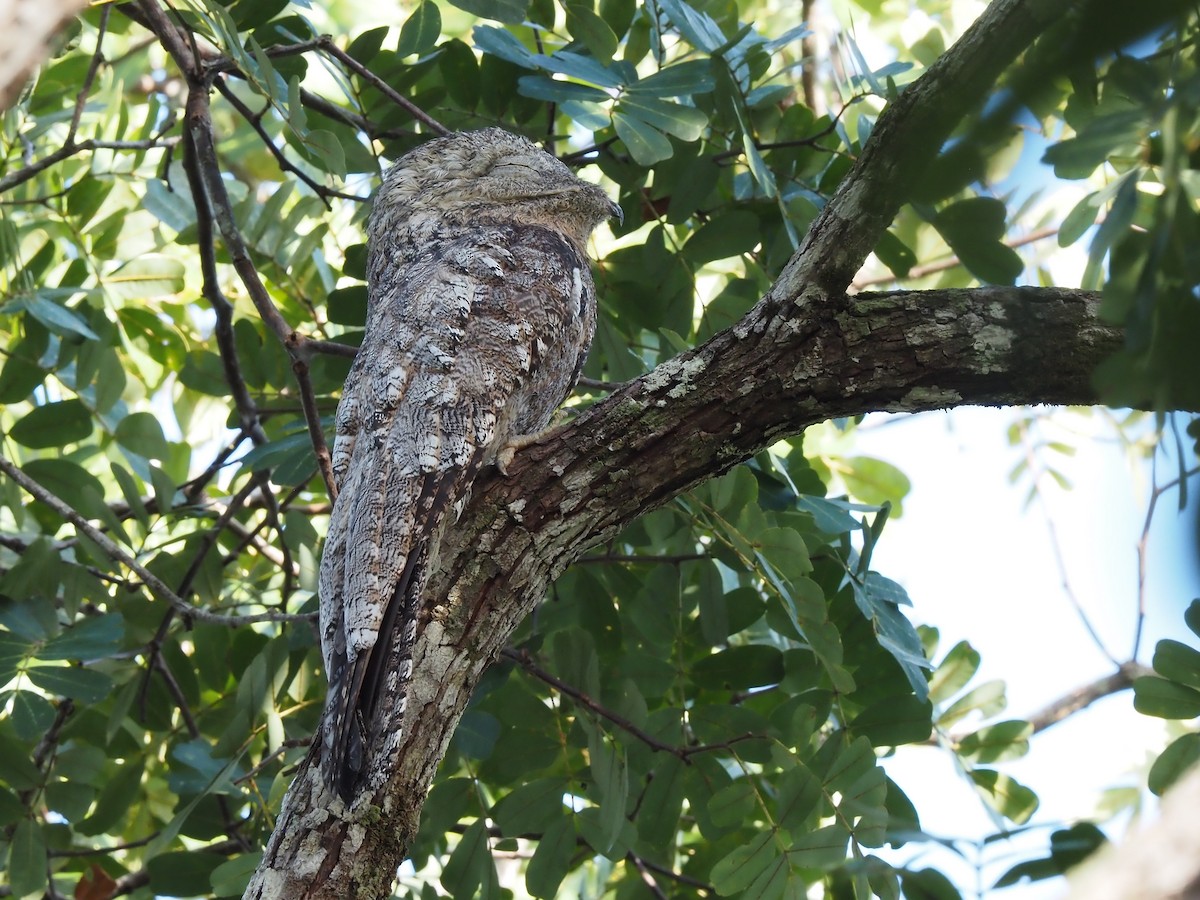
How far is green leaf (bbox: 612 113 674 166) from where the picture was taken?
101 inches

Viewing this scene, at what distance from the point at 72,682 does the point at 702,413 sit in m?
1.75

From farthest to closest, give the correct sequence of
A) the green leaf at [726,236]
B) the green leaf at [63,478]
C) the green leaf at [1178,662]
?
the green leaf at [63,478] < the green leaf at [726,236] < the green leaf at [1178,662]

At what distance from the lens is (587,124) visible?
273 centimetres

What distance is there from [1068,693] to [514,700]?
11.0 ft

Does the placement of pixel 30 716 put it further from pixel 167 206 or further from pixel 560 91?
pixel 560 91

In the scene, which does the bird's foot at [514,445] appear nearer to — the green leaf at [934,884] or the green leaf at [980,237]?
the green leaf at [980,237]

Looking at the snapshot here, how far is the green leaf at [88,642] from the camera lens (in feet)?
8.47

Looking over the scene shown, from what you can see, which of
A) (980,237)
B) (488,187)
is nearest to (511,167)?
(488,187)

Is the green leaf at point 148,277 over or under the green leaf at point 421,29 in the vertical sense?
under

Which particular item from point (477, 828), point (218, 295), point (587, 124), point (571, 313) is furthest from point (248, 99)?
point (477, 828)

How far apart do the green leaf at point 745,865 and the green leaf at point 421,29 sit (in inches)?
90.4

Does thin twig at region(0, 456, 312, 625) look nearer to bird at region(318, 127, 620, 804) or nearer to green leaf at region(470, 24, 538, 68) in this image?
bird at region(318, 127, 620, 804)

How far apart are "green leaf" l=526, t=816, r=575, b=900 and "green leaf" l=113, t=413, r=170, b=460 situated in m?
1.71

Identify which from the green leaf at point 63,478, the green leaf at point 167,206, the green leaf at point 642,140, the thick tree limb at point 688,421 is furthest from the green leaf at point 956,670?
the green leaf at point 167,206
